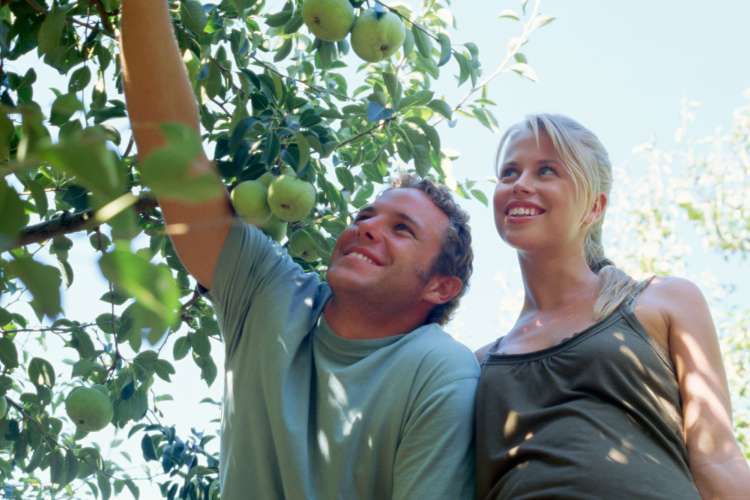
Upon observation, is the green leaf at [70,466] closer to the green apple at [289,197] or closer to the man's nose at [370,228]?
the green apple at [289,197]

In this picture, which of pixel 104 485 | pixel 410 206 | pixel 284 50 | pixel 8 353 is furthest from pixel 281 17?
pixel 104 485

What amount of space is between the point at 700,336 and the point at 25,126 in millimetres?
1557

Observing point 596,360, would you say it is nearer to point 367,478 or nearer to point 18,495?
point 367,478

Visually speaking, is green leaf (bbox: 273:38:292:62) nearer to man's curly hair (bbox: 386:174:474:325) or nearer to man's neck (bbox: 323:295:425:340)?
man's curly hair (bbox: 386:174:474:325)

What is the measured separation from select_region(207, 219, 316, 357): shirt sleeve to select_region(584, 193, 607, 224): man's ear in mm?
677

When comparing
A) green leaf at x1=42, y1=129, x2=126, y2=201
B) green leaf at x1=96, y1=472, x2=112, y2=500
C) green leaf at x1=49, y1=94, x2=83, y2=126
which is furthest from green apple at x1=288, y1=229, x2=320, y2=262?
green leaf at x1=42, y1=129, x2=126, y2=201

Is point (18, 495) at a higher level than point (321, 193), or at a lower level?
lower

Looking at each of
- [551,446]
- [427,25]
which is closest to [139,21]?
[551,446]

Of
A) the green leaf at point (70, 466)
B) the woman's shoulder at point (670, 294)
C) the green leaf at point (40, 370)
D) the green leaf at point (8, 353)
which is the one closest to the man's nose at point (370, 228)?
the woman's shoulder at point (670, 294)

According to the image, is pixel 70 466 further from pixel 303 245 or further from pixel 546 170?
pixel 546 170

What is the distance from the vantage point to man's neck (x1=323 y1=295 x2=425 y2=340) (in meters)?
2.20

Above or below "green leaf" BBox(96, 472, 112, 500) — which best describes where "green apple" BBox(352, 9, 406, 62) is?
above

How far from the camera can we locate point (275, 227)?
8.23ft

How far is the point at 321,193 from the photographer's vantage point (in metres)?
2.95
